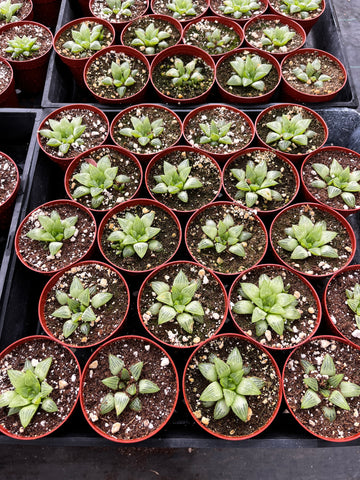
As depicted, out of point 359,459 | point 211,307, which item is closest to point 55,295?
point 211,307

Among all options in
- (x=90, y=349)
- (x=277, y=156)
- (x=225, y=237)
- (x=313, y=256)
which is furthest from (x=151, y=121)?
(x=90, y=349)

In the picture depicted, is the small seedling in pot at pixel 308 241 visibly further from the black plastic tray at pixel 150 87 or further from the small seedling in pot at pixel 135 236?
the black plastic tray at pixel 150 87

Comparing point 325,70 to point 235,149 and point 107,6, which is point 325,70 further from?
point 107,6

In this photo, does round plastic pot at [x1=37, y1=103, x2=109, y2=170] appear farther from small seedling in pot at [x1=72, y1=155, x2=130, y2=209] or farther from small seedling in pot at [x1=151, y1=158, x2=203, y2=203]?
small seedling in pot at [x1=151, y1=158, x2=203, y2=203]

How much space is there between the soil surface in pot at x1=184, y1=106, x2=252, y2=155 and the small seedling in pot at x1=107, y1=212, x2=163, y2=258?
2.15 ft

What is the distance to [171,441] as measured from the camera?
166cm

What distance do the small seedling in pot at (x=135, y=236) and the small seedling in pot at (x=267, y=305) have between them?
536 millimetres

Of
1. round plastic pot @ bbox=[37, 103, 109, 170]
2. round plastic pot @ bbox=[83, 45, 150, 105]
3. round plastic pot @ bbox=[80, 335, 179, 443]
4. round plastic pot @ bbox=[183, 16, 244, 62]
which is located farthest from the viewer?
→ round plastic pot @ bbox=[183, 16, 244, 62]

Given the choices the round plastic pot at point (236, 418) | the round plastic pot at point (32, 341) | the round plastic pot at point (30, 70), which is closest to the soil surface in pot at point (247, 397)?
the round plastic pot at point (236, 418)

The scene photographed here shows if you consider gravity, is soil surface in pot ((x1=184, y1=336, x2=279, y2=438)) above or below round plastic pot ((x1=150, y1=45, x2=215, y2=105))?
below

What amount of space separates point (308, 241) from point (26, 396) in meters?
1.60

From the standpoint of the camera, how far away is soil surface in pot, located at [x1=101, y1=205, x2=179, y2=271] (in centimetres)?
200

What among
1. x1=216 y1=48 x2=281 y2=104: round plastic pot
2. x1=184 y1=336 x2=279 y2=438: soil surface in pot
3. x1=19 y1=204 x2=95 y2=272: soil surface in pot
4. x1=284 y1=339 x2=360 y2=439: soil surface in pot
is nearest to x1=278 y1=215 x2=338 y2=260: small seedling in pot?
x1=284 y1=339 x2=360 y2=439: soil surface in pot

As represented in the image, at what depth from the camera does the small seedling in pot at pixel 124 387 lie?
1.62 metres
